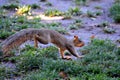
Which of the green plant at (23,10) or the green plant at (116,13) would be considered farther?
the green plant at (23,10)

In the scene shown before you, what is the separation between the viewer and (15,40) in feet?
17.6

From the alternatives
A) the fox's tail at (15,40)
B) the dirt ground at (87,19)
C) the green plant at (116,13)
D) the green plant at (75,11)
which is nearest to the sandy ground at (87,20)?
the dirt ground at (87,19)

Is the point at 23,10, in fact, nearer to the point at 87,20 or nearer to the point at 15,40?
the point at 87,20

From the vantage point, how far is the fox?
17.4 ft

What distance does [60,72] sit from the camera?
5.37 metres

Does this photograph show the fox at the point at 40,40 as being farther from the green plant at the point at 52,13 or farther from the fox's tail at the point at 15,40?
the green plant at the point at 52,13

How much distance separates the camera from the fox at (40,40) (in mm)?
5309

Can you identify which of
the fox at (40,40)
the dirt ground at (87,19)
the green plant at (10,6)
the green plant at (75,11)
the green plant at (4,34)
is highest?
the fox at (40,40)

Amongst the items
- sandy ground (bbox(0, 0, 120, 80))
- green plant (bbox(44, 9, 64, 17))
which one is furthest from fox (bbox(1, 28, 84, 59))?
green plant (bbox(44, 9, 64, 17))

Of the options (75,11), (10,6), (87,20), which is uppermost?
(10,6)

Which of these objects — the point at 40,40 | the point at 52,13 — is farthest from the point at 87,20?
the point at 40,40

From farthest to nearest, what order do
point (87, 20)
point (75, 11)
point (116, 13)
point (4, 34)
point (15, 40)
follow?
point (75, 11), point (116, 13), point (87, 20), point (4, 34), point (15, 40)

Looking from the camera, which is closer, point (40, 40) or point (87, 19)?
point (40, 40)

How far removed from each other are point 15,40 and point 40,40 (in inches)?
21.6
